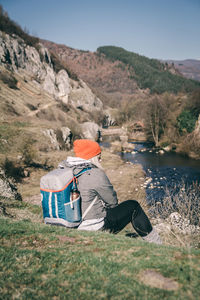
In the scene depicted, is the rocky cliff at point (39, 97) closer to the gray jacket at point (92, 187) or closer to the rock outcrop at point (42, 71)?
the rock outcrop at point (42, 71)

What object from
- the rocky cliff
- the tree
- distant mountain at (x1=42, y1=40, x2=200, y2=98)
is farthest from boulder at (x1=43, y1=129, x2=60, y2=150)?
distant mountain at (x1=42, y1=40, x2=200, y2=98)

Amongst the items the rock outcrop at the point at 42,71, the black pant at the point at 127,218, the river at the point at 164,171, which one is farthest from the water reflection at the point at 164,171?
the rock outcrop at the point at 42,71

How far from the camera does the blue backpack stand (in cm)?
348

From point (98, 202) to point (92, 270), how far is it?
53.4 inches

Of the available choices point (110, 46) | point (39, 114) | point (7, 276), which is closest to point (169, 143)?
point (39, 114)

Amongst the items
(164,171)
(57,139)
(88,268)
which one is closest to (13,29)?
(57,139)

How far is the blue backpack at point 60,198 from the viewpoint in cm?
348

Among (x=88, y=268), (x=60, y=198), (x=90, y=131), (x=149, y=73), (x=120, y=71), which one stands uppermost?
(x=120, y=71)

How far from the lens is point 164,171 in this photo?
2238cm

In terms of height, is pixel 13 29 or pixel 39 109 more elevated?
pixel 13 29

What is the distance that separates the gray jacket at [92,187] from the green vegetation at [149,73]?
10731 cm

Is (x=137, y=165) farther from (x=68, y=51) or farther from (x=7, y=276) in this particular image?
(x=68, y=51)

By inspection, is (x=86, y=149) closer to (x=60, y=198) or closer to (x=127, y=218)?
(x=60, y=198)

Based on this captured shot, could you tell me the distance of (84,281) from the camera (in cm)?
244
